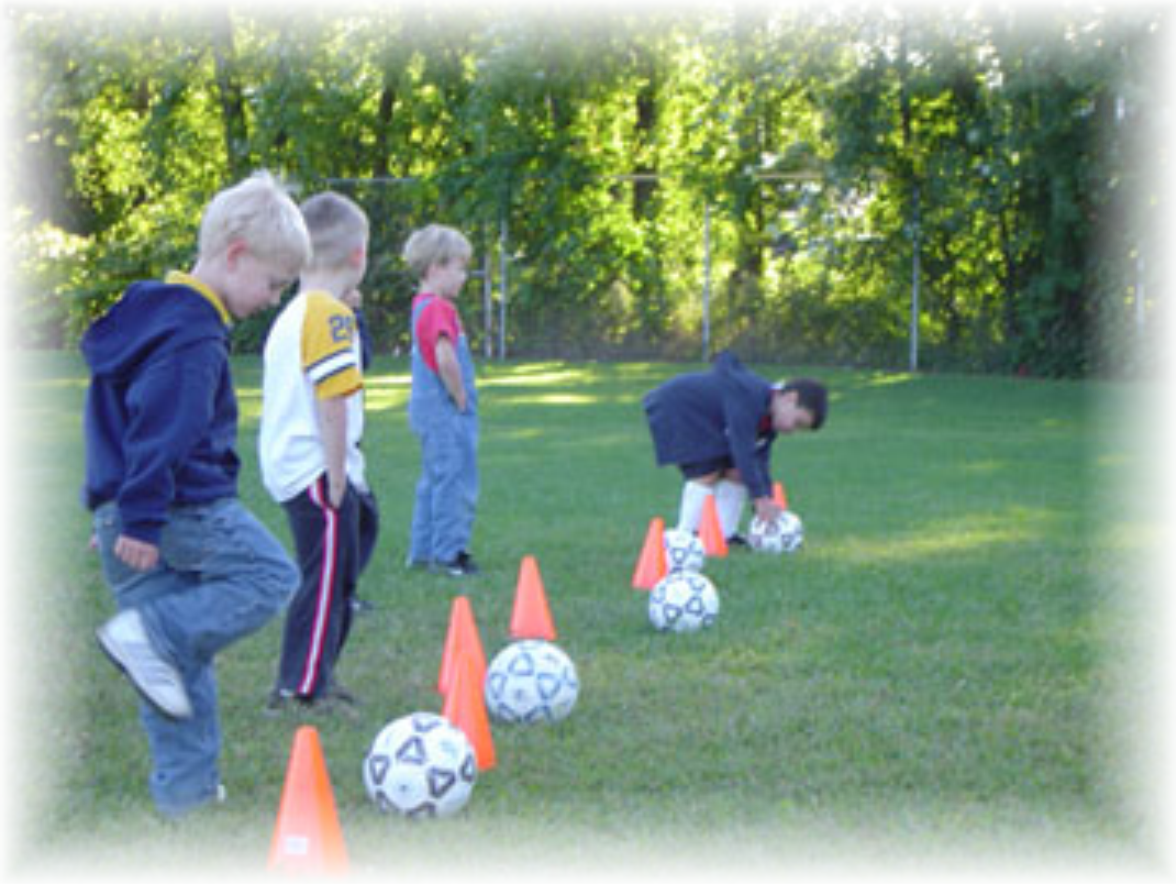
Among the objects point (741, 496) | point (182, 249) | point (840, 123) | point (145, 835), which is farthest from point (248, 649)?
point (182, 249)

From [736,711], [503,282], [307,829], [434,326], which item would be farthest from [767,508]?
[503,282]

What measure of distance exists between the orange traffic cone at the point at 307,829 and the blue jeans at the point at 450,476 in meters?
3.88

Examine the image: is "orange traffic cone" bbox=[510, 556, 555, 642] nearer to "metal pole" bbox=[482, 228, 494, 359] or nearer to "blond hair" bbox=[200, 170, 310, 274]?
"blond hair" bbox=[200, 170, 310, 274]

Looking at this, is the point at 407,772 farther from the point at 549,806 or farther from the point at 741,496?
the point at 741,496

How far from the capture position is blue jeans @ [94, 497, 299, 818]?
147 inches

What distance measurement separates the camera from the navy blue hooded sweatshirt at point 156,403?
3.51 metres

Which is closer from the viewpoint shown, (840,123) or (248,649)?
(248,649)

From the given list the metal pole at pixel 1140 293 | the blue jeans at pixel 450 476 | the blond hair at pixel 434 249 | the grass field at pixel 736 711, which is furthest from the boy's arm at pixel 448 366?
the metal pole at pixel 1140 293

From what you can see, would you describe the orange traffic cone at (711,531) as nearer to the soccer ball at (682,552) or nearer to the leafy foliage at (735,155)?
the soccer ball at (682,552)

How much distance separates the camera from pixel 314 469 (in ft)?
16.0

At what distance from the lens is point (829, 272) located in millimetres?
22625

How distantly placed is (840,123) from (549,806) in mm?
18016

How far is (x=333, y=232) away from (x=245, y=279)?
1351 mm

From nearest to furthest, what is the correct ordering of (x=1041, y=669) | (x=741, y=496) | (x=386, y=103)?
(x=1041, y=669), (x=741, y=496), (x=386, y=103)
